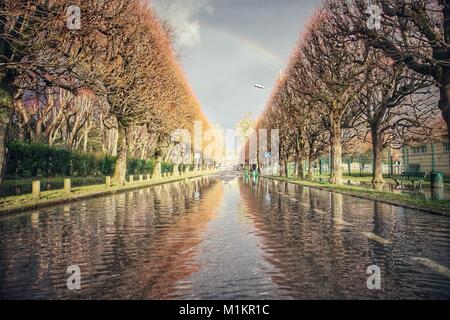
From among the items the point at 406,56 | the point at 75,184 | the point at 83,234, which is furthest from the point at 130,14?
the point at 83,234

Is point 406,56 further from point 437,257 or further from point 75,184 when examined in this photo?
point 75,184

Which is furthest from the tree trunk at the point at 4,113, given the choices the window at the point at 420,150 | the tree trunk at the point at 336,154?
the window at the point at 420,150

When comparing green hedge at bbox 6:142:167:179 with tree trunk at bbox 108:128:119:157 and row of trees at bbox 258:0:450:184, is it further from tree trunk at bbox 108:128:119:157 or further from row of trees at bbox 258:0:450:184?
row of trees at bbox 258:0:450:184

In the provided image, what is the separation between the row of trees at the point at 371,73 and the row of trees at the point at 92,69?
460 inches

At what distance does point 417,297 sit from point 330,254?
2439 millimetres

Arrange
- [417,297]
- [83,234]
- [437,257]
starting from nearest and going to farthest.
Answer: [417,297] → [437,257] → [83,234]

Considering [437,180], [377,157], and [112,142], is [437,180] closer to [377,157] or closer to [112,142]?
[377,157]

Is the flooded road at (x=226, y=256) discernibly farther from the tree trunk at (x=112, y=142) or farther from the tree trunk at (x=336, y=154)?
the tree trunk at (x=112, y=142)

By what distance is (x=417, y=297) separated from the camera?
500 cm

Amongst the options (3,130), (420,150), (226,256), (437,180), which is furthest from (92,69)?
(420,150)

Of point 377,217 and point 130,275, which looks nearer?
point 130,275

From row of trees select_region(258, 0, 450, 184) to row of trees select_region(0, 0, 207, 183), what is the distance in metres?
11.7

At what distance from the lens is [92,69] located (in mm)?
23531

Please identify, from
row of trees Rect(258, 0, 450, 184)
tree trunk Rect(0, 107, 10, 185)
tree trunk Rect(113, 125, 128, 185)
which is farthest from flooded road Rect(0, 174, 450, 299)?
tree trunk Rect(113, 125, 128, 185)
